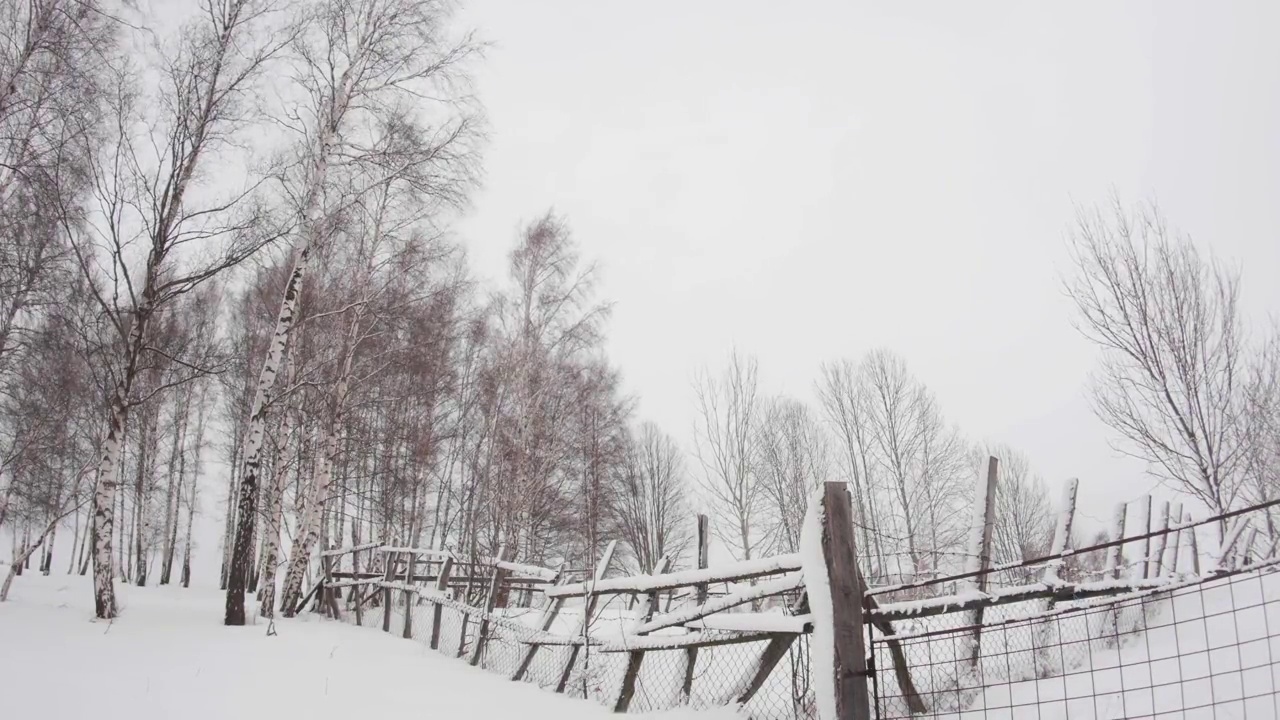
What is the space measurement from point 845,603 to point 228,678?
5266 mm

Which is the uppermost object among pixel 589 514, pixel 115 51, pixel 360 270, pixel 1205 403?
pixel 115 51

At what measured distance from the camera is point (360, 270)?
12703 millimetres

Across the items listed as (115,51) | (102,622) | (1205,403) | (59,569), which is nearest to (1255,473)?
(1205,403)

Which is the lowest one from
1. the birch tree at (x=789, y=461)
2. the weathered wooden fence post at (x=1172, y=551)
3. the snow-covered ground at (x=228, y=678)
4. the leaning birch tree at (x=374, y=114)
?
the snow-covered ground at (x=228, y=678)

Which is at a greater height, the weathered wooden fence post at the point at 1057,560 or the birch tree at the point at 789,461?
the birch tree at the point at 789,461

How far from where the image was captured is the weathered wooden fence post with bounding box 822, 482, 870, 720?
3.17 metres

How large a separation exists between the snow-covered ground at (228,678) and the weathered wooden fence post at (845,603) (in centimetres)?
148

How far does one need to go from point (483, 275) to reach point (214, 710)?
13.6 m

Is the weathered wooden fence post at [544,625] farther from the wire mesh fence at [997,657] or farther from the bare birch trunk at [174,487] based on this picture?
the bare birch trunk at [174,487]

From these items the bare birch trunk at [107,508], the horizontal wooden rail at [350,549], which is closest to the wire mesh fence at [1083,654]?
the horizontal wooden rail at [350,549]

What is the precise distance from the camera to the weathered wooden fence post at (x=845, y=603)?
10.4 feet

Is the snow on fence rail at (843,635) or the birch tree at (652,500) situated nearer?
the snow on fence rail at (843,635)

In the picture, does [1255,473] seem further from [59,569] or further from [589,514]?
[59,569]

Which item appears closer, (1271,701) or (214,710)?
(1271,701)
